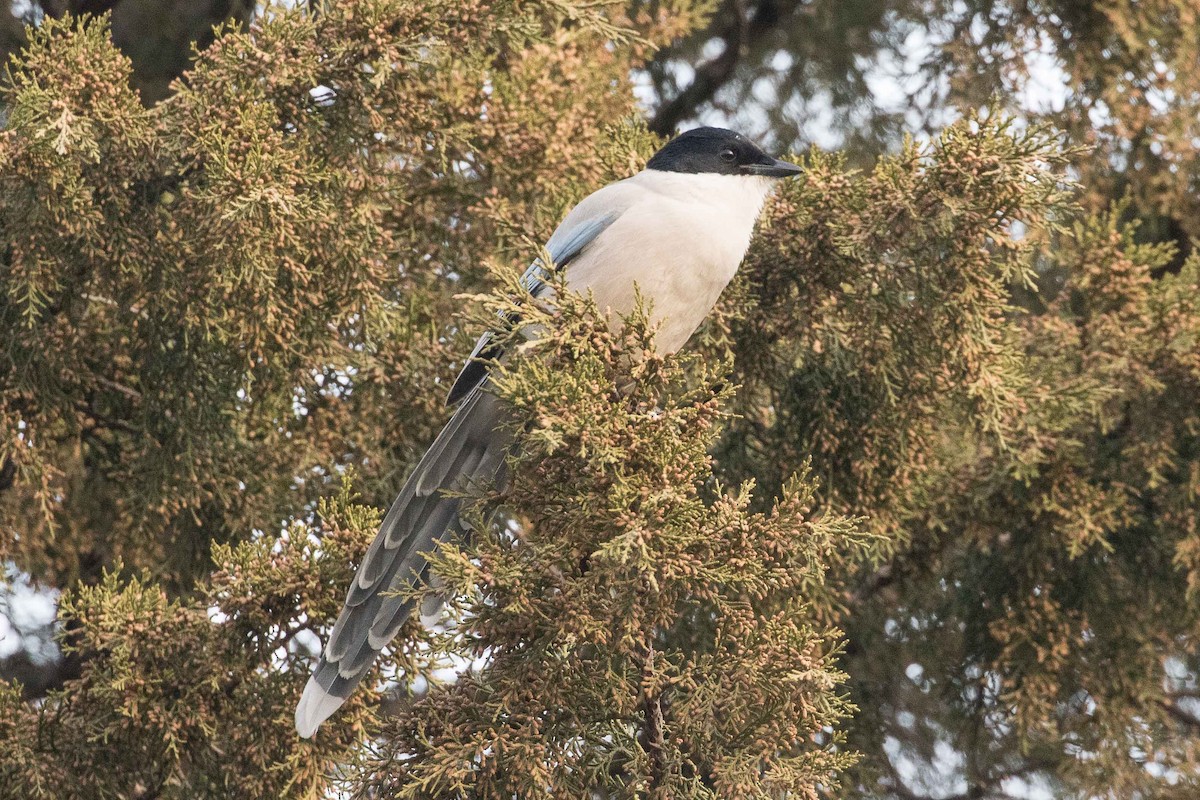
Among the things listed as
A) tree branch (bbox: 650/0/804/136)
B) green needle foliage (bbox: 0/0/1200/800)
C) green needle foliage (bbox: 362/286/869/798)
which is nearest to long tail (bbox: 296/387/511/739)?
green needle foliage (bbox: 0/0/1200/800)

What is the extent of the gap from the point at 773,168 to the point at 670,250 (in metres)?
0.54

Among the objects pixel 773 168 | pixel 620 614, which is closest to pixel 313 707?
pixel 620 614

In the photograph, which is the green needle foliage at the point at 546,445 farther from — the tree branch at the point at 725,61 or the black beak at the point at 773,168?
the tree branch at the point at 725,61

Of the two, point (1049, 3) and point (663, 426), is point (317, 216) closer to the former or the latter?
point (663, 426)

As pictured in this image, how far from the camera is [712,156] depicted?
4367 mm

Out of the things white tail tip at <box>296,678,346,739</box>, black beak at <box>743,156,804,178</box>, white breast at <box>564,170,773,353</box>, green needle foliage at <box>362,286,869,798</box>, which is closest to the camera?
green needle foliage at <box>362,286,869,798</box>

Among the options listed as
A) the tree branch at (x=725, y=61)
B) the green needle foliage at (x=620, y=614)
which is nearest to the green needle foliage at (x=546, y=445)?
the green needle foliage at (x=620, y=614)

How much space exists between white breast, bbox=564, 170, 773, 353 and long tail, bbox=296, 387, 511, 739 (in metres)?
0.53

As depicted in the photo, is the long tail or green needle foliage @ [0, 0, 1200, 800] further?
the long tail

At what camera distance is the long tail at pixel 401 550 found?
3463mm

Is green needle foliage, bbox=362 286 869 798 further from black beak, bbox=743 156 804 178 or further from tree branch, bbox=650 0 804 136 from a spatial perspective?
tree branch, bbox=650 0 804 136

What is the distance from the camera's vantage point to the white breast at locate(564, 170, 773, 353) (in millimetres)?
3824

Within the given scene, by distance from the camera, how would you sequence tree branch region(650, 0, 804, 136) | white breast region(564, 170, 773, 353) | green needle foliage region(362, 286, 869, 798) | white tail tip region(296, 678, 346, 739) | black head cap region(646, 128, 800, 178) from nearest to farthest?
green needle foliage region(362, 286, 869, 798) < white tail tip region(296, 678, 346, 739) < white breast region(564, 170, 773, 353) < black head cap region(646, 128, 800, 178) < tree branch region(650, 0, 804, 136)

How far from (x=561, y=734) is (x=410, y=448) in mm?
1695
